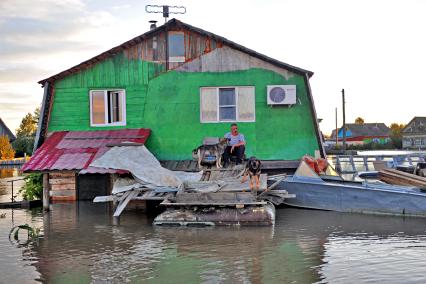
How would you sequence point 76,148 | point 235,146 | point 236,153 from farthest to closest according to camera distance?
point 76,148
point 236,153
point 235,146

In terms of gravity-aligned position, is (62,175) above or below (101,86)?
below

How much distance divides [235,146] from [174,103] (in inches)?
153

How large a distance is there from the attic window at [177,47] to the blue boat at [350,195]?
6130mm

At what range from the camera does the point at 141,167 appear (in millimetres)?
16922

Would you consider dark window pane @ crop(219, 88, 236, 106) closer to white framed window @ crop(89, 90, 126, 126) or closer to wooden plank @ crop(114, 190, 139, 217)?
white framed window @ crop(89, 90, 126, 126)

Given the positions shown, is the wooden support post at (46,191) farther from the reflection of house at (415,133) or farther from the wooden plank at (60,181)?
the reflection of house at (415,133)

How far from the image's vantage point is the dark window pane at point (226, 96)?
19.9 meters

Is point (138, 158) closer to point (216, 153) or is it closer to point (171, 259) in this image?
point (216, 153)

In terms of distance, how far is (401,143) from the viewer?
8575 cm

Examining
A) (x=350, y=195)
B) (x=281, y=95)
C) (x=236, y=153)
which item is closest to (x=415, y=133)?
(x=281, y=95)

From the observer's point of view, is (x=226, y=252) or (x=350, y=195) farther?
(x=350, y=195)

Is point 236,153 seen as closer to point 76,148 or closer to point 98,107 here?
point 76,148

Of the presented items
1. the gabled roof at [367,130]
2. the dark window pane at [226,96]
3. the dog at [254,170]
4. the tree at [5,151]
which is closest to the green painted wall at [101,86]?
the dark window pane at [226,96]

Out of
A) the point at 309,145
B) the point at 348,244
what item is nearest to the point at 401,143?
the point at 309,145
